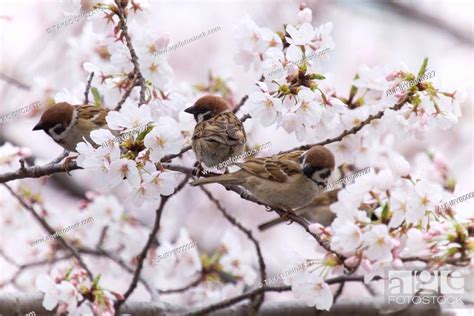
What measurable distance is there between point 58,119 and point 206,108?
751 mm

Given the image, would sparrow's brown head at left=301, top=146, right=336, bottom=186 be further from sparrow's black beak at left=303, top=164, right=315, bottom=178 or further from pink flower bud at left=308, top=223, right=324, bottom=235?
pink flower bud at left=308, top=223, right=324, bottom=235

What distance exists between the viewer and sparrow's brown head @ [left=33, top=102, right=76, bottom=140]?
3.68m

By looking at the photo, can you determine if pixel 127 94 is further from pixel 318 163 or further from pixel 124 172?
pixel 318 163

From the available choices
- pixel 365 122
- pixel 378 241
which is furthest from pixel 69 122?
pixel 378 241

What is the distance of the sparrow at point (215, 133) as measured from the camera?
359 cm

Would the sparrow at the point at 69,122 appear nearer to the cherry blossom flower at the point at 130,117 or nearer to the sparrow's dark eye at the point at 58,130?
the sparrow's dark eye at the point at 58,130

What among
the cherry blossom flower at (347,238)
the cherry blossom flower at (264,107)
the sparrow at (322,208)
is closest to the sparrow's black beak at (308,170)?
the cherry blossom flower at (264,107)

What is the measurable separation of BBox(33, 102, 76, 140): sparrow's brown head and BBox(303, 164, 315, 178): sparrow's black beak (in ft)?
3.96

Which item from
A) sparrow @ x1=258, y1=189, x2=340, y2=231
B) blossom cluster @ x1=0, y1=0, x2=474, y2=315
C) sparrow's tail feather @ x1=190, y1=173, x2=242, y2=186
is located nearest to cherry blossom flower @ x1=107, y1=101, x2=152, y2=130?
blossom cluster @ x1=0, y1=0, x2=474, y2=315

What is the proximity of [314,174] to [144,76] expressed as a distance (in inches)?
36.7

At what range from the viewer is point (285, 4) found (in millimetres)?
9508

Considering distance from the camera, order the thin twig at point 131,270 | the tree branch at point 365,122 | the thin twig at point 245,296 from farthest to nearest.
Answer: the thin twig at point 131,270
the thin twig at point 245,296
the tree branch at point 365,122

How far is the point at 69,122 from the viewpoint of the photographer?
3.72m

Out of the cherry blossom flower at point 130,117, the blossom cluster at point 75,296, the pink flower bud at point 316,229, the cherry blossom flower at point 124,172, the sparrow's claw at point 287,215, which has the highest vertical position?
the cherry blossom flower at point 130,117
